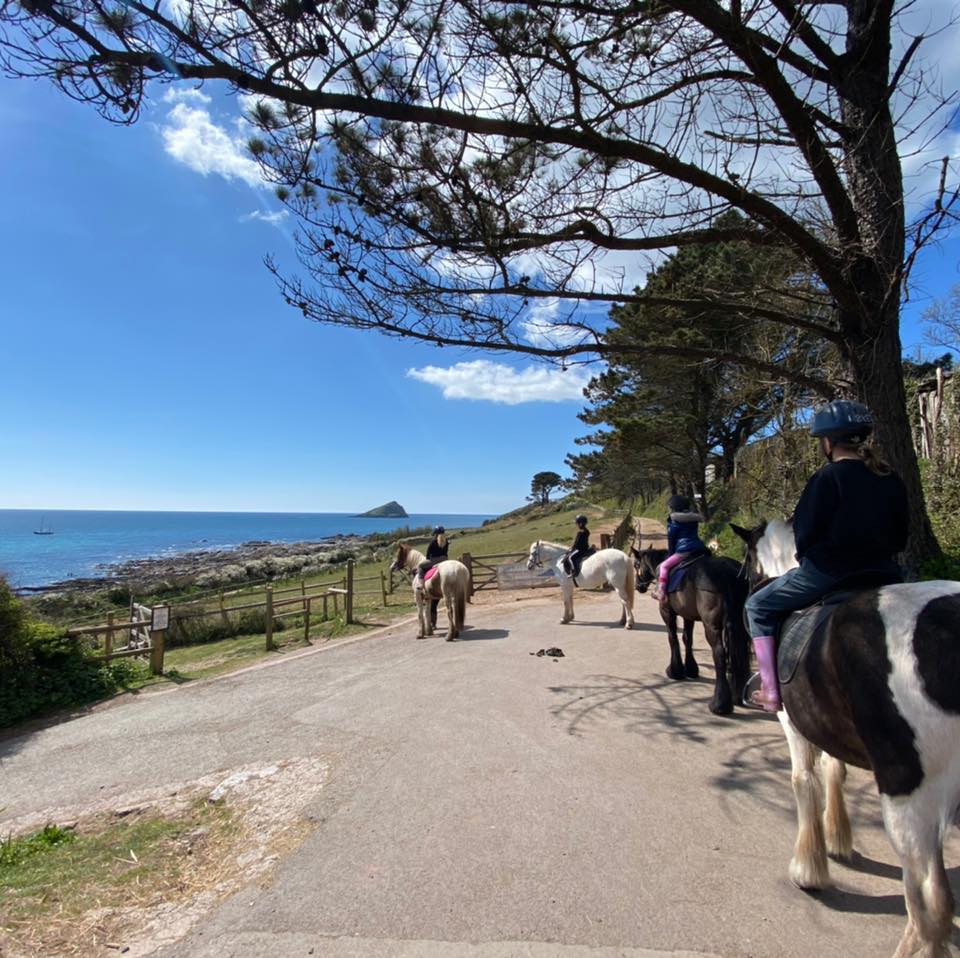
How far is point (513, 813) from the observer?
394 centimetres

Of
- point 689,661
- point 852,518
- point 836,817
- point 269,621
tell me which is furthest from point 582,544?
point 852,518

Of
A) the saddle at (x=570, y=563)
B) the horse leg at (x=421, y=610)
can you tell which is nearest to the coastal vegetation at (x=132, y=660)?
the horse leg at (x=421, y=610)

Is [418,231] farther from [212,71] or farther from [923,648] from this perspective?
[923,648]

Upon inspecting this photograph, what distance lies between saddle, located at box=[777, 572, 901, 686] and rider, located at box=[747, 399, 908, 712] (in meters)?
0.03

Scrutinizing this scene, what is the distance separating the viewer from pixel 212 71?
14.5ft

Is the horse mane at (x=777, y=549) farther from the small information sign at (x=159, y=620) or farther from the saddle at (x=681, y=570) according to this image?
the small information sign at (x=159, y=620)

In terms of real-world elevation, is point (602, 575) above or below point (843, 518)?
below

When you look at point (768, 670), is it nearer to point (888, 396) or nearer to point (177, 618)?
point (888, 396)

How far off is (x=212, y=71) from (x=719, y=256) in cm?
1298

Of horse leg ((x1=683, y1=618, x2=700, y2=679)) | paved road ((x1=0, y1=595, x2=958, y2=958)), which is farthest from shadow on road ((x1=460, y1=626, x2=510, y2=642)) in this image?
horse leg ((x1=683, y1=618, x2=700, y2=679))

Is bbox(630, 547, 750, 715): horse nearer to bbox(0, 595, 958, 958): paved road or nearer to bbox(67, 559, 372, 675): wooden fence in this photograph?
bbox(0, 595, 958, 958): paved road

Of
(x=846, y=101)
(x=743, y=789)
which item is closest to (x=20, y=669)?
(x=743, y=789)

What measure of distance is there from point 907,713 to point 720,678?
3.85 metres

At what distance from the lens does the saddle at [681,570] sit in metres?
6.44
